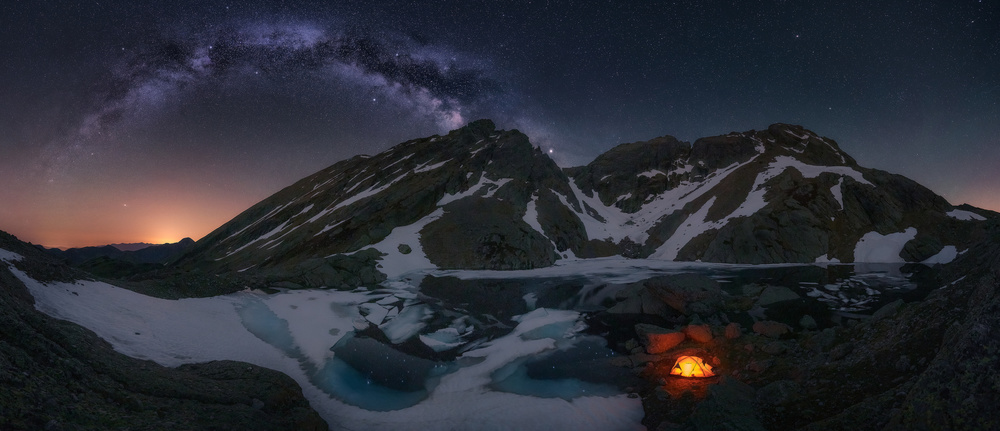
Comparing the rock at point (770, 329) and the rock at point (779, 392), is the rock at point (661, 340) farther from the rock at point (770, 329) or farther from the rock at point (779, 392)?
the rock at point (779, 392)

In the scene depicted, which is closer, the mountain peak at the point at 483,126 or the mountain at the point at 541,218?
the mountain at the point at 541,218

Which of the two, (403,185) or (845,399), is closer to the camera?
(845,399)

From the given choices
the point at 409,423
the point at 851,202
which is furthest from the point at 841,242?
the point at 409,423

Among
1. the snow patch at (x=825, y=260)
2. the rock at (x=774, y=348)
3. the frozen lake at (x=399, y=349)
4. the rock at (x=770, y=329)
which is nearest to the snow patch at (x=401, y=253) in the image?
the frozen lake at (x=399, y=349)

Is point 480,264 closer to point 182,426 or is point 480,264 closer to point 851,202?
point 182,426

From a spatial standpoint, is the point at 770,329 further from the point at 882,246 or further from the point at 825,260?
the point at 882,246

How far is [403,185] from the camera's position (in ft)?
306

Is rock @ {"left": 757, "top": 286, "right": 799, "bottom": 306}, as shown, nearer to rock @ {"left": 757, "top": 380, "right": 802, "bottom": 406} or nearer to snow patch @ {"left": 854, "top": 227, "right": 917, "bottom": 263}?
rock @ {"left": 757, "top": 380, "right": 802, "bottom": 406}

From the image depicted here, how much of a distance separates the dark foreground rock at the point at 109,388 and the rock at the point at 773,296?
30076 millimetres

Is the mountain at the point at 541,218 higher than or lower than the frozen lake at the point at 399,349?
higher

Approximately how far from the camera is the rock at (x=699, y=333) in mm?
17250

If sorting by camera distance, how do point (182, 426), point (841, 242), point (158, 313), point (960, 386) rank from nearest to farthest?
point (960, 386)
point (182, 426)
point (158, 313)
point (841, 242)

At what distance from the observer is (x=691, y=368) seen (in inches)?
568

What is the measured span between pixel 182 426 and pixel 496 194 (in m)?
88.2
